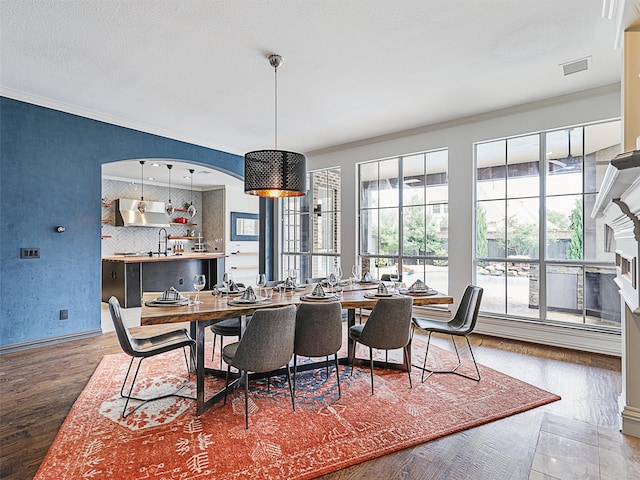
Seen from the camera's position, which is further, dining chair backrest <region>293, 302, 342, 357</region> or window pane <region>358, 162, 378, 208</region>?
window pane <region>358, 162, 378, 208</region>

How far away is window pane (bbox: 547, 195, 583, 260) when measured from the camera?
158 inches

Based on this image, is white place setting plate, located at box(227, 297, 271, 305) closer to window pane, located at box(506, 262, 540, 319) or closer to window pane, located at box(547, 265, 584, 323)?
window pane, located at box(506, 262, 540, 319)

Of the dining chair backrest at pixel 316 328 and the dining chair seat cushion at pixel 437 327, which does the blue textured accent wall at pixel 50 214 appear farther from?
the dining chair seat cushion at pixel 437 327

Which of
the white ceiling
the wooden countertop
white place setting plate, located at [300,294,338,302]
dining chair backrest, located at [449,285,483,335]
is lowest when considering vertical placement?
dining chair backrest, located at [449,285,483,335]

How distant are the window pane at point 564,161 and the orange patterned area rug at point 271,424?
2.40 m

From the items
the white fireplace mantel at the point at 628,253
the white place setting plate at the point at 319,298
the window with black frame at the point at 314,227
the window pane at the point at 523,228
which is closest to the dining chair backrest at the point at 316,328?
the white place setting plate at the point at 319,298

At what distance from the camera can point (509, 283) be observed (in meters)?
4.48

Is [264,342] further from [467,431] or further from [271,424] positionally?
[467,431]

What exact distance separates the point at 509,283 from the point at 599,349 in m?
1.11

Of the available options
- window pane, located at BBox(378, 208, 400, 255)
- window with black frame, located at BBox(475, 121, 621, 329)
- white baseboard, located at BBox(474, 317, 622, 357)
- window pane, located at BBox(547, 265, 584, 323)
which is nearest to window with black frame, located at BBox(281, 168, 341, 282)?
window pane, located at BBox(378, 208, 400, 255)

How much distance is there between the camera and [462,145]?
473 cm

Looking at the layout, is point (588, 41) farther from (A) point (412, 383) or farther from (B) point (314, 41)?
(A) point (412, 383)

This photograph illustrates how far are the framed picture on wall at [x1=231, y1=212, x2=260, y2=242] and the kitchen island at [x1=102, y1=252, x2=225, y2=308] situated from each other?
186 cm

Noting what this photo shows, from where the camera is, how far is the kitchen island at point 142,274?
6.70 metres
